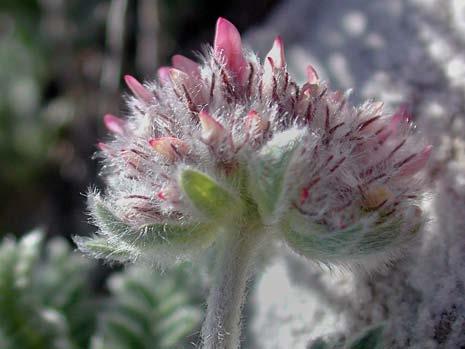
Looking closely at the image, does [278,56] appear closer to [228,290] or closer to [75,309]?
[228,290]

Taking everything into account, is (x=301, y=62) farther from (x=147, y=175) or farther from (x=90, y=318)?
(x=147, y=175)

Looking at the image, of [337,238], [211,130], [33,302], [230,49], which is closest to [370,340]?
[337,238]

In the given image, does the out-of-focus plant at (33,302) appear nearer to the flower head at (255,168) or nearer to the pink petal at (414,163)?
the flower head at (255,168)

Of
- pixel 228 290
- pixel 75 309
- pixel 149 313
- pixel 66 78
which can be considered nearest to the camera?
pixel 228 290

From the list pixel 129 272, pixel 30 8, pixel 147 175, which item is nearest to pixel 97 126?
pixel 30 8

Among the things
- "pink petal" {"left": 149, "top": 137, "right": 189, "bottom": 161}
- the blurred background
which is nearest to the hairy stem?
"pink petal" {"left": 149, "top": 137, "right": 189, "bottom": 161}

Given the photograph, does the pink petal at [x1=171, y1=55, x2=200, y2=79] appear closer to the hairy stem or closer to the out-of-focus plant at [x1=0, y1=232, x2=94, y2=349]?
the hairy stem
